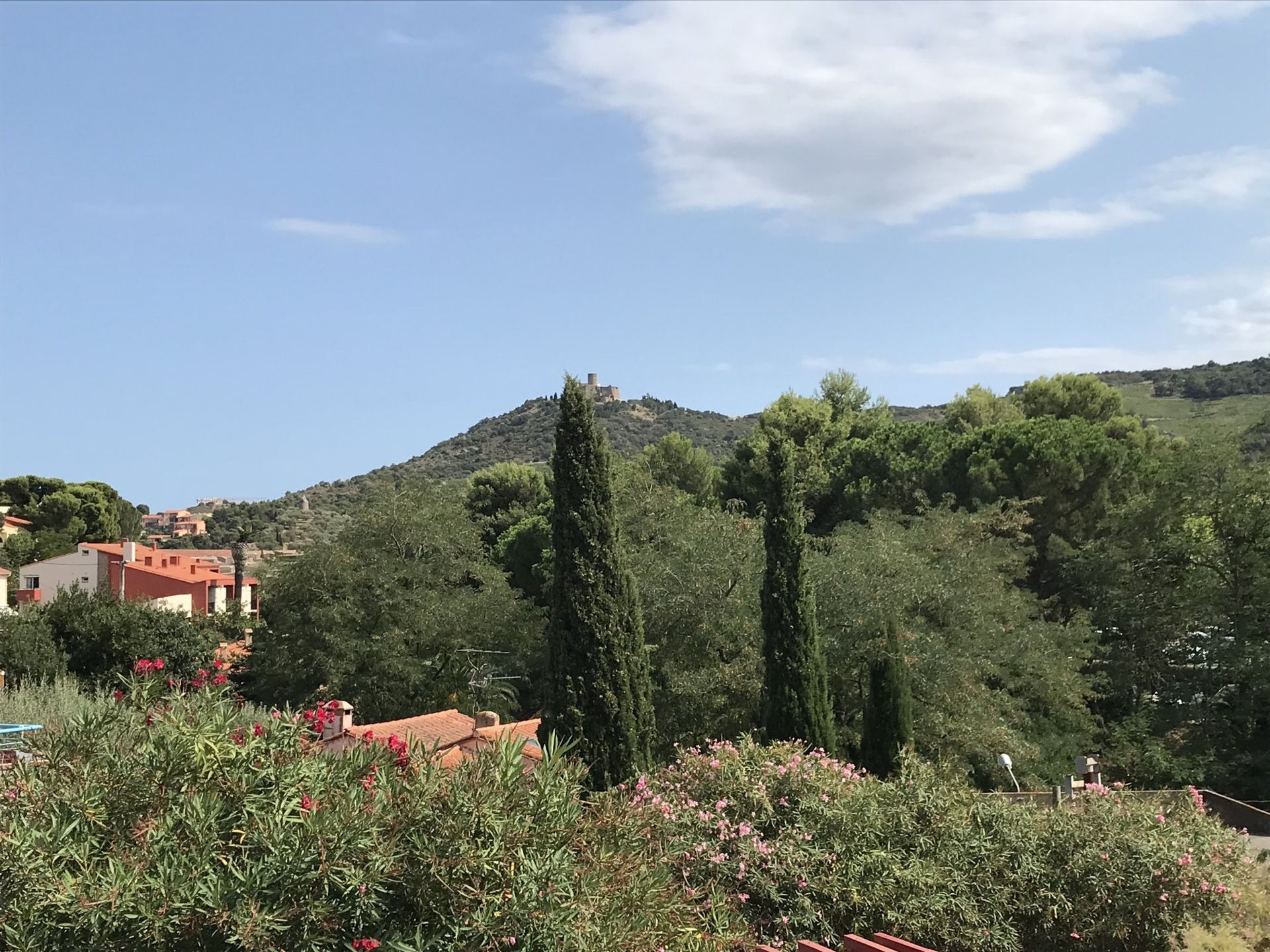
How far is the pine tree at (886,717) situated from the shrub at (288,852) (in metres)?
8.85

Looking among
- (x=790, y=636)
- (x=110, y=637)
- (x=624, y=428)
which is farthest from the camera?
(x=624, y=428)

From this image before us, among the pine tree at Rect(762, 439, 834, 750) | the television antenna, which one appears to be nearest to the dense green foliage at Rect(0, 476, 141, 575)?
the television antenna

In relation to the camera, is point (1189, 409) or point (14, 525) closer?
point (14, 525)

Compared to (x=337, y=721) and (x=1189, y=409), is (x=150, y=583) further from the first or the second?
(x=1189, y=409)

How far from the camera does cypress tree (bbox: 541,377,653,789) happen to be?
37.2 feet

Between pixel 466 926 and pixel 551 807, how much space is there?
680mm

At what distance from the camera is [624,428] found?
83.9 metres

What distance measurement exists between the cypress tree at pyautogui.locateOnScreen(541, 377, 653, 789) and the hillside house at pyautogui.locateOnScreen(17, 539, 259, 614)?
3325 centimetres

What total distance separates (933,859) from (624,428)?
75.9 meters

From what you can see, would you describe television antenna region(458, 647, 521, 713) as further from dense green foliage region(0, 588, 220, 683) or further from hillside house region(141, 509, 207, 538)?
hillside house region(141, 509, 207, 538)

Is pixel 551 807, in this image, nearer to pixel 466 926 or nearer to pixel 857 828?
pixel 466 926

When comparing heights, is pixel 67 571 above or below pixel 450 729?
above

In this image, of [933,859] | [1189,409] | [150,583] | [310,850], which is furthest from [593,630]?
[1189,409]

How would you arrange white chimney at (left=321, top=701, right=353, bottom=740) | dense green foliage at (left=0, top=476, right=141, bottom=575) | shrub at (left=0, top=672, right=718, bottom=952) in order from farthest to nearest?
dense green foliage at (left=0, top=476, right=141, bottom=575)
white chimney at (left=321, top=701, right=353, bottom=740)
shrub at (left=0, top=672, right=718, bottom=952)
